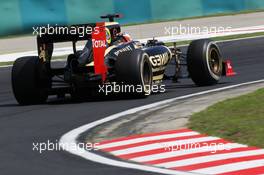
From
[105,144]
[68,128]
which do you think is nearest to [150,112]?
[68,128]

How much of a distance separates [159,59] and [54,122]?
3.58 metres

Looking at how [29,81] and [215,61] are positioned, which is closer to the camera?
[29,81]

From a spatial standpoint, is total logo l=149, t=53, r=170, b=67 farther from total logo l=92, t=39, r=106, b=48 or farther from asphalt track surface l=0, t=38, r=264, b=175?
total logo l=92, t=39, r=106, b=48

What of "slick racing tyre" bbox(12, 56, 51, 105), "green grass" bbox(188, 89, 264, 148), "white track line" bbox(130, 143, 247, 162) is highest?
"slick racing tyre" bbox(12, 56, 51, 105)

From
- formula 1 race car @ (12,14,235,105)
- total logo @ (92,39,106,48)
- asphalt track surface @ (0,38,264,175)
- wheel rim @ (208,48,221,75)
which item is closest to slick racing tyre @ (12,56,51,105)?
formula 1 race car @ (12,14,235,105)

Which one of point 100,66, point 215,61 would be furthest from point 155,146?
point 215,61

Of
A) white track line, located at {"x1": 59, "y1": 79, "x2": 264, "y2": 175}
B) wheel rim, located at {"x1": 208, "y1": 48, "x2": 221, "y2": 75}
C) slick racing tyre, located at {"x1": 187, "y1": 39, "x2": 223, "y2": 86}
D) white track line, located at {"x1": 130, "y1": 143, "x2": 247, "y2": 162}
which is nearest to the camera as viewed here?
white track line, located at {"x1": 59, "y1": 79, "x2": 264, "y2": 175}

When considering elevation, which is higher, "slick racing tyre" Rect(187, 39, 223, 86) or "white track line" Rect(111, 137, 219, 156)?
"slick racing tyre" Rect(187, 39, 223, 86)

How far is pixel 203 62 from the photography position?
50.0 feet

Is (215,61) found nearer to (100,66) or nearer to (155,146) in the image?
(100,66)

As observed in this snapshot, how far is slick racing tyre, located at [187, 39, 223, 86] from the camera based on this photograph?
600 inches

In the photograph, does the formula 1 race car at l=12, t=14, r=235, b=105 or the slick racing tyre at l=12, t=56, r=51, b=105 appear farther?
the slick racing tyre at l=12, t=56, r=51, b=105

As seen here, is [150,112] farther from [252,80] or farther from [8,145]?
[252,80]

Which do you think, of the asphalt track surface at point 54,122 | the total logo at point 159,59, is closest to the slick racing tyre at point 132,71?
the asphalt track surface at point 54,122
